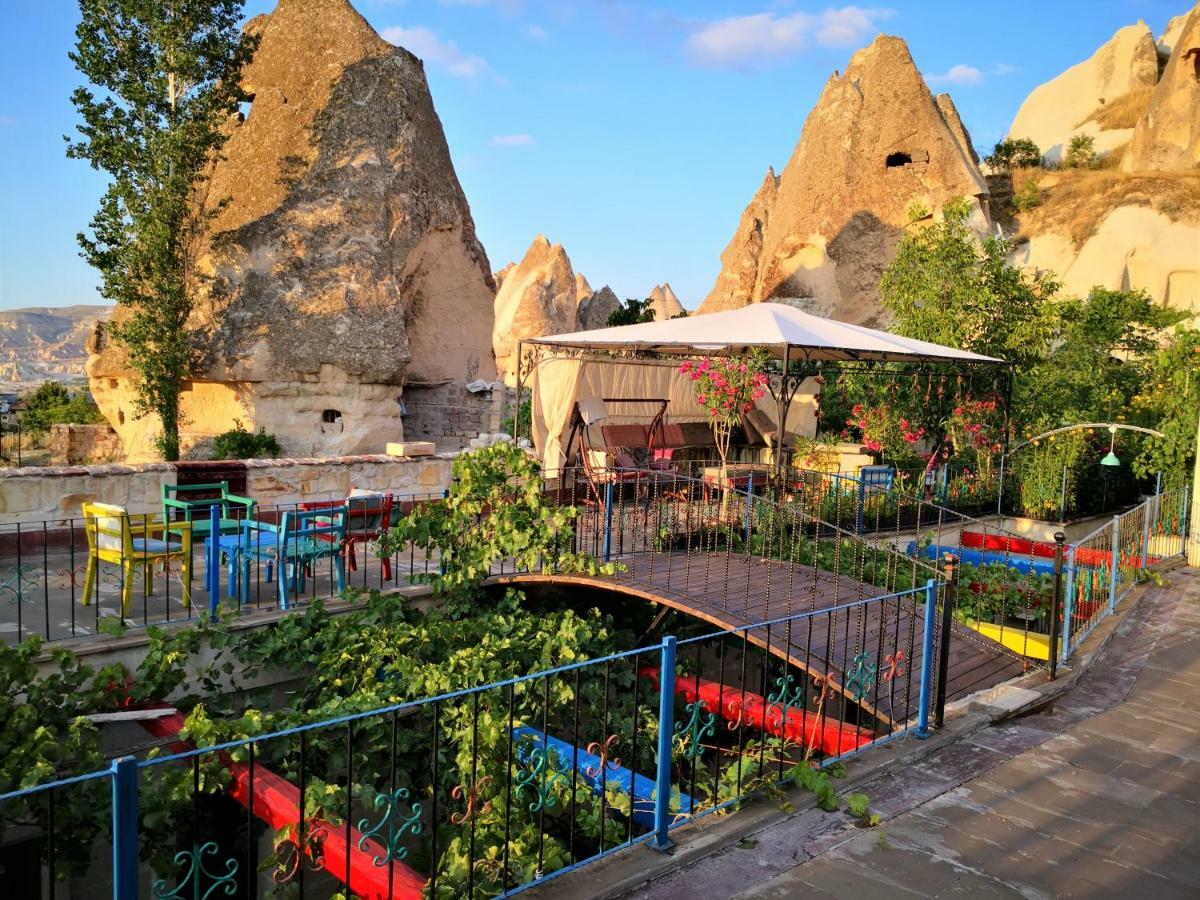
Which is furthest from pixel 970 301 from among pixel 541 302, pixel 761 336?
pixel 541 302

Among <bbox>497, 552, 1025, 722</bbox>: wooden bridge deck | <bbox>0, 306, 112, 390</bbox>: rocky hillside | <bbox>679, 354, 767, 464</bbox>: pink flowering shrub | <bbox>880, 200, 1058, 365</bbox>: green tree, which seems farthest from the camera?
<bbox>0, 306, 112, 390</bbox>: rocky hillside

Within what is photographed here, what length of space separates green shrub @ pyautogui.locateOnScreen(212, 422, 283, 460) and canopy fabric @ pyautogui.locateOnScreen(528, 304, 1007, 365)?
24.4ft

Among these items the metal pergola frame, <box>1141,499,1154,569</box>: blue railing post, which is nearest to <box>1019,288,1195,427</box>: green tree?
the metal pergola frame

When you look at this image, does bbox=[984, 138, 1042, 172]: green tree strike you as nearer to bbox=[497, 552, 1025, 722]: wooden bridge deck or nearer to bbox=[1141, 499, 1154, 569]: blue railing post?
bbox=[1141, 499, 1154, 569]: blue railing post

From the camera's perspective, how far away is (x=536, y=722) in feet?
21.0

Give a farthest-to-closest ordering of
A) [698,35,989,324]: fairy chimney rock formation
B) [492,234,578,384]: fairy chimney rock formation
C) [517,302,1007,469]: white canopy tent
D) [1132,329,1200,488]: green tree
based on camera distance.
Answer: [492,234,578,384]: fairy chimney rock formation, [698,35,989,324]: fairy chimney rock formation, [1132,329,1200,488]: green tree, [517,302,1007,469]: white canopy tent

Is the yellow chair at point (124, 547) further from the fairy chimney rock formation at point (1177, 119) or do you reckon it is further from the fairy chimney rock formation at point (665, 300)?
the fairy chimney rock formation at point (665, 300)

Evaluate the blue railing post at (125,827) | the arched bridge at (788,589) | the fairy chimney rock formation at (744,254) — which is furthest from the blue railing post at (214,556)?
the fairy chimney rock formation at (744,254)

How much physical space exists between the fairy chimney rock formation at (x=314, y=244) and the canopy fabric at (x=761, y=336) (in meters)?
7.31

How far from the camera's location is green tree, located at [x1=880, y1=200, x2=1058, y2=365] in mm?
14352

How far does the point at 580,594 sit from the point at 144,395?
1128cm

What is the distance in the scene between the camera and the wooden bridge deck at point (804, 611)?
580 cm

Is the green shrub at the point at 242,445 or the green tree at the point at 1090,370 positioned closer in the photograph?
the green tree at the point at 1090,370

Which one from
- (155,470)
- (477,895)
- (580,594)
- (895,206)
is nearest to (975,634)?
(580,594)
